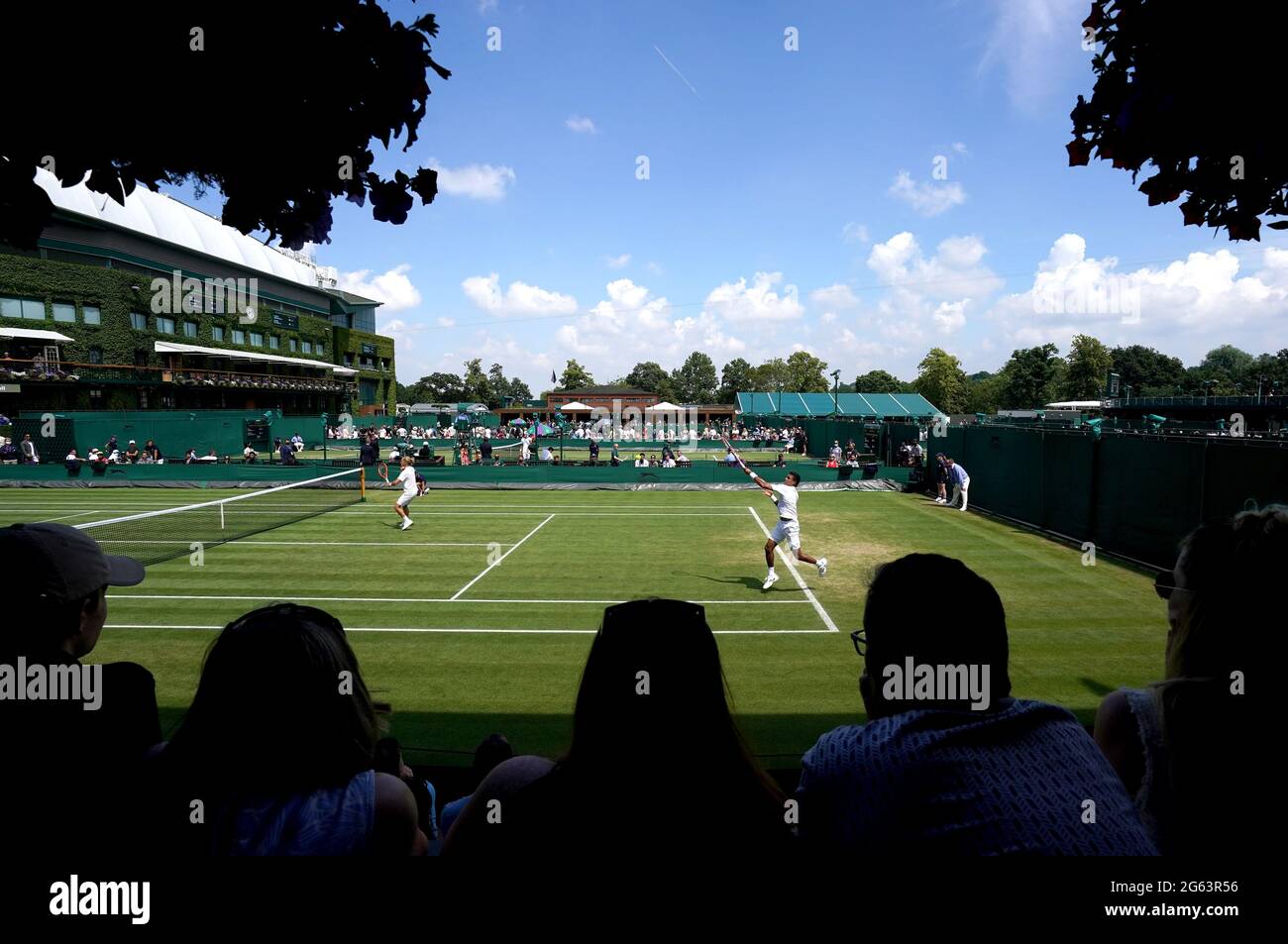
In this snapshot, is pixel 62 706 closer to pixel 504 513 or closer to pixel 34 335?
pixel 504 513

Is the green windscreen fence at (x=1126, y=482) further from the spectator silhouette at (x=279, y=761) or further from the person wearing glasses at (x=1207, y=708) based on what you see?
the spectator silhouette at (x=279, y=761)

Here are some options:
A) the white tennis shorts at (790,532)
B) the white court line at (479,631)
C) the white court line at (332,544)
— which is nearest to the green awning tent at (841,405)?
the white court line at (332,544)

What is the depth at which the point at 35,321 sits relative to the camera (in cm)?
5116

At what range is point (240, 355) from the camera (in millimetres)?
66875

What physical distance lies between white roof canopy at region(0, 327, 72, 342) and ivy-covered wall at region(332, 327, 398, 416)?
35.9 metres

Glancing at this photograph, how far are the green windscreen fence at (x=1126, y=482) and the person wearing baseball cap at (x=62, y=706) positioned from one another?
41.8 feet

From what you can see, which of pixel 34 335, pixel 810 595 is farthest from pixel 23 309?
pixel 810 595

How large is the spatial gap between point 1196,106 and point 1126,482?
14.6 metres

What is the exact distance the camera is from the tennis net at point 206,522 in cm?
1602

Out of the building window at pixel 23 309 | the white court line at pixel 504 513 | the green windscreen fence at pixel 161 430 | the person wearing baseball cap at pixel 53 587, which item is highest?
the building window at pixel 23 309

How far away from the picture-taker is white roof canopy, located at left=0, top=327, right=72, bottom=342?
4797cm

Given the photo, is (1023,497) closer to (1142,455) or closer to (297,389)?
(1142,455)

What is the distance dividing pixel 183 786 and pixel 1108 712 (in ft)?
8.09
